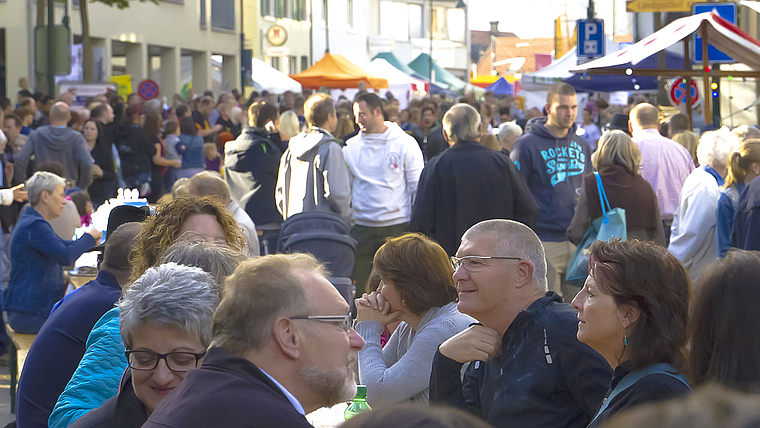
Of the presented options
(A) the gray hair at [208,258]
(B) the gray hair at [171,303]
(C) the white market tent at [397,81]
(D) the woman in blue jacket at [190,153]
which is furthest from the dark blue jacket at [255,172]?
(C) the white market tent at [397,81]

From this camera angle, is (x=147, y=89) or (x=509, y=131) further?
(x=147, y=89)

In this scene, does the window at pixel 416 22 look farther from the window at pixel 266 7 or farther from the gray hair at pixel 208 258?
the gray hair at pixel 208 258

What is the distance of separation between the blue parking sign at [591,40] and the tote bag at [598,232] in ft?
44.6

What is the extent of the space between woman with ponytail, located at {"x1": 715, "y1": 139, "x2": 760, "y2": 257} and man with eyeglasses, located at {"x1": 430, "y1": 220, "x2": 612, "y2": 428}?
12.3 ft

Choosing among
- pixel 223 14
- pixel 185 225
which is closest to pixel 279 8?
pixel 223 14

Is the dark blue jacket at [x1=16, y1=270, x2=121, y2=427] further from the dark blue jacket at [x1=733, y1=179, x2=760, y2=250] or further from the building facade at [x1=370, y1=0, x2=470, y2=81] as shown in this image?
the building facade at [x1=370, y1=0, x2=470, y2=81]

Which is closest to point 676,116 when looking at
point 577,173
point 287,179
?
point 577,173

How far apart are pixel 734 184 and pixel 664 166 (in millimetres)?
1210

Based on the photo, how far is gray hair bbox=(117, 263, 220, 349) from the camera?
2.76 m

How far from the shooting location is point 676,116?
9.52 meters

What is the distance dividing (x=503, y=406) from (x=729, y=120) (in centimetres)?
2273

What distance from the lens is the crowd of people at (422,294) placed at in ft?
7.59

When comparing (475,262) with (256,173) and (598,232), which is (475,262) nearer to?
(598,232)

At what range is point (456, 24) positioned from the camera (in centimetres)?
8912
